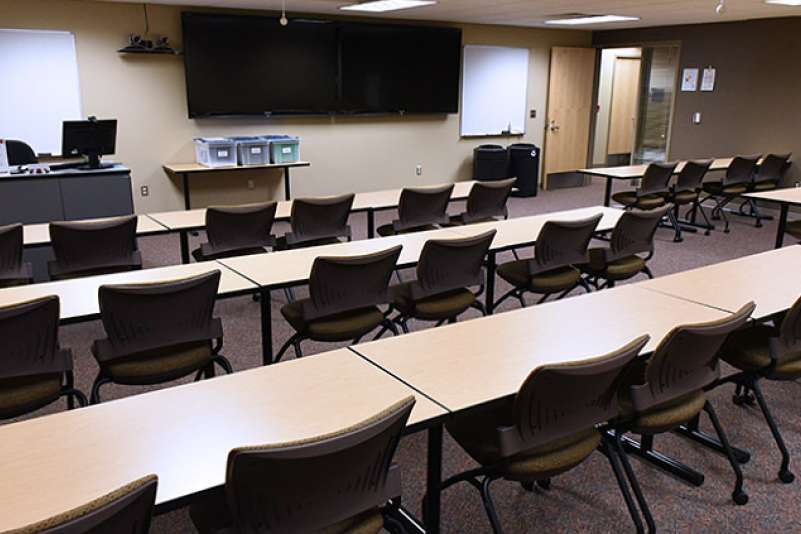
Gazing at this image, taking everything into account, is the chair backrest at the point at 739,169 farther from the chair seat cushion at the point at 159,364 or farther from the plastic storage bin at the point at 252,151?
the chair seat cushion at the point at 159,364

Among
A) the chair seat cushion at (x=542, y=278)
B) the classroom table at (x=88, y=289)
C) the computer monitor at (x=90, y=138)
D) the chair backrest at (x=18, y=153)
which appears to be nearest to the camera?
the classroom table at (x=88, y=289)

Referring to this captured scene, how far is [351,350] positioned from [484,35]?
8029 mm

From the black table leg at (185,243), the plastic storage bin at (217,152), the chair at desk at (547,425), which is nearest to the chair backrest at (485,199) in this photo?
the black table leg at (185,243)

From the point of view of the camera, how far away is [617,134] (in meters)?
12.5

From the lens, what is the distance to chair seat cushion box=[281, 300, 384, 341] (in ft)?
10.6

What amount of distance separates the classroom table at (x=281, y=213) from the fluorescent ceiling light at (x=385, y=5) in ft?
6.79

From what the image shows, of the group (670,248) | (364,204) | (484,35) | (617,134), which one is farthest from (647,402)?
(617,134)

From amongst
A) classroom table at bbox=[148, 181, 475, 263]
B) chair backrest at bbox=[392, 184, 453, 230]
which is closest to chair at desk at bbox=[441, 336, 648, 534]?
classroom table at bbox=[148, 181, 475, 263]

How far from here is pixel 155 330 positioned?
2.73 meters

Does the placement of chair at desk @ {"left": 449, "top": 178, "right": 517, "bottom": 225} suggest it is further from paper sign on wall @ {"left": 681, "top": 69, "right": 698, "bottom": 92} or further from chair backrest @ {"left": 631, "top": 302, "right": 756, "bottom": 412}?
paper sign on wall @ {"left": 681, "top": 69, "right": 698, "bottom": 92}

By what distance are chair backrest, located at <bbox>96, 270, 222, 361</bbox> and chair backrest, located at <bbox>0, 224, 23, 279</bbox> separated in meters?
1.36

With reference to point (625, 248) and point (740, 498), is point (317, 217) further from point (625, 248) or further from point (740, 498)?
point (740, 498)

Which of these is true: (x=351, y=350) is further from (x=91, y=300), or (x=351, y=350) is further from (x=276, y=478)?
(x=91, y=300)

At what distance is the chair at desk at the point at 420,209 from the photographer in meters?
5.01
